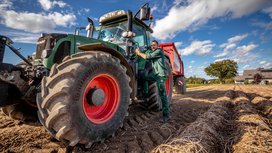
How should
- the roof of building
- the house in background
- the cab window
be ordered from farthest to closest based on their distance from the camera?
the roof of building → the house in background → the cab window

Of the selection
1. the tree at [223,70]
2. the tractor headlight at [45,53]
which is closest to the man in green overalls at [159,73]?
the tractor headlight at [45,53]

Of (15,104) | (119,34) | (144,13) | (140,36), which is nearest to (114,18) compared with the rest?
(119,34)

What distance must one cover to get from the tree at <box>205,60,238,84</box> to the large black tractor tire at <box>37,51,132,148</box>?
66715 millimetres

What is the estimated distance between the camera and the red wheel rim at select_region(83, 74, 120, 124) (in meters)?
2.82

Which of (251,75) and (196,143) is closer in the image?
(196,143)

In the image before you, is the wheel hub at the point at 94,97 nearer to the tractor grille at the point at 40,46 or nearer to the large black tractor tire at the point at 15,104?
the large black tractor tire at the point at 15,104

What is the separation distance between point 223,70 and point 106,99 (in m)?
67.6

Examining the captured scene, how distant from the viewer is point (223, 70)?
63.6 meters

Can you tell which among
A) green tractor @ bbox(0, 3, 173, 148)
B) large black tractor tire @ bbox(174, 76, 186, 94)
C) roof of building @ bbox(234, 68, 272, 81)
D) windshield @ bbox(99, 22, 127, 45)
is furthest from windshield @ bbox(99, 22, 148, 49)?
roof of building @ bbox(234, 68, 272, 81)

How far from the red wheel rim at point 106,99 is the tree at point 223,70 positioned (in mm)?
66679

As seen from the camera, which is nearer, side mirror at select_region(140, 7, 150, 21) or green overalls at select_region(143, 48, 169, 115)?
side mirror at select_region(140, 7, 150, 21)

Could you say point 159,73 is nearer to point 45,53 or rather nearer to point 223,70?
point 45,53

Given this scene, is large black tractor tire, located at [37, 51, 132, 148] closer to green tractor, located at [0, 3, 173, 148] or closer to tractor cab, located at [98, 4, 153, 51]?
green tractor, located at [0, 3, 173, 148]

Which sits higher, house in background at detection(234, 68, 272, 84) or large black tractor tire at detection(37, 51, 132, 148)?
house in background at detection(234, 68, 272, 84)
